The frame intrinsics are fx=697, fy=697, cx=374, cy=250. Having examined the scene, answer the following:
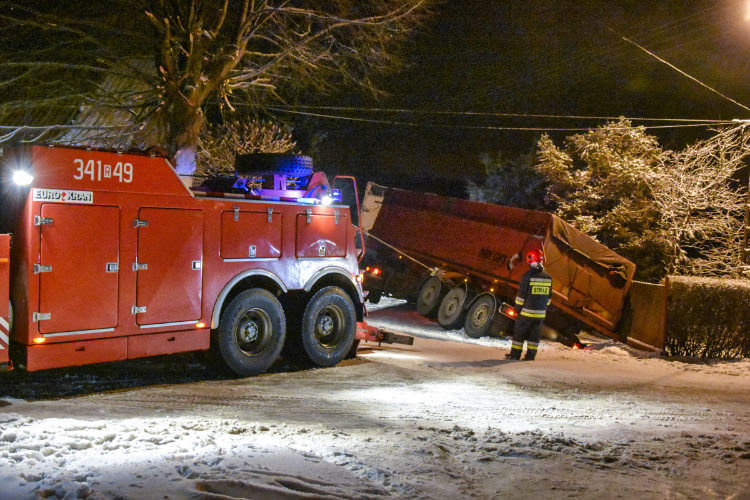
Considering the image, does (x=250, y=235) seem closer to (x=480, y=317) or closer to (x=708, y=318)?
(x=480, y=317)

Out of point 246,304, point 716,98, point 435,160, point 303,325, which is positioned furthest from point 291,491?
point 435,160


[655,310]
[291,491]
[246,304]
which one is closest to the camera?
[291,491]

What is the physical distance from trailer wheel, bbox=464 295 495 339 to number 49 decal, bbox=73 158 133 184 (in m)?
8.63

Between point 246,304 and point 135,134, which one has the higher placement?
point 135,134

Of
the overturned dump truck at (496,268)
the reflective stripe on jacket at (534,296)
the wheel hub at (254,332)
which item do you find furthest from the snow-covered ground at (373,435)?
the overturned dump truck at (496,268)

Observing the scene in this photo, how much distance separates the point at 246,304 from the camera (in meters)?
8.40

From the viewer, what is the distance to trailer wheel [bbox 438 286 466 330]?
14672 millimetres

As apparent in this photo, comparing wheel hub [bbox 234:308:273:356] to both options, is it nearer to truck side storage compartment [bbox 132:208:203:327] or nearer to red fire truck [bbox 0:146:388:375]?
red fire truck [bbox 0:146:388:375]

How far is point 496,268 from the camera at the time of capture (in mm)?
14320

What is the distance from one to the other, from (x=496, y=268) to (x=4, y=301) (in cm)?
991

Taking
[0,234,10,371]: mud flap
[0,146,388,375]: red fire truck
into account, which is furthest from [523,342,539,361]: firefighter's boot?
[0,234,10,371]: mud flap

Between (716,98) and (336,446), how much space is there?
23.3 m

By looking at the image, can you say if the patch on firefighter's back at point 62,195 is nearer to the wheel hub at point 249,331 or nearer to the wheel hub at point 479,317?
the wheel hub at point 249,331

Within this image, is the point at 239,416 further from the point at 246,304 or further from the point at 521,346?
the point at 521,346
